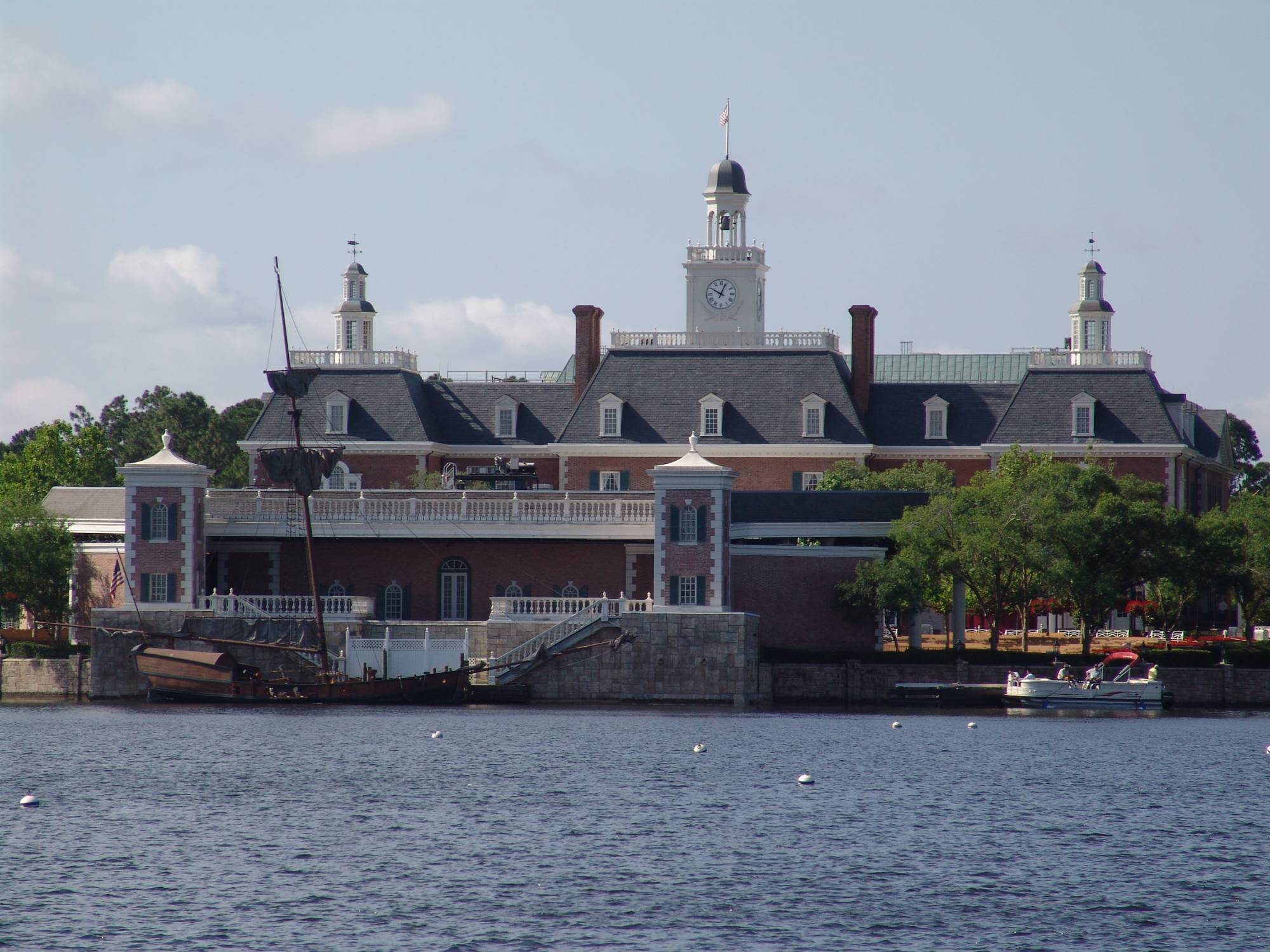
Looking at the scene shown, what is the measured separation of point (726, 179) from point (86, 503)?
3507 cm

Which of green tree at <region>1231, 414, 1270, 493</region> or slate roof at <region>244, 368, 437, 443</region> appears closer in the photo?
slate roof at <region>244, 368, 437, 443</region>

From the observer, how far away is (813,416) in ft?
300

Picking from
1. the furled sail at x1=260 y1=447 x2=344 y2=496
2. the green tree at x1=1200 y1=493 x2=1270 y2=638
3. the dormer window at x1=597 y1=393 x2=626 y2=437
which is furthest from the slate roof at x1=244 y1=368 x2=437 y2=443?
the green tree at x1=1200 y1=493 x2=1270 y2=638

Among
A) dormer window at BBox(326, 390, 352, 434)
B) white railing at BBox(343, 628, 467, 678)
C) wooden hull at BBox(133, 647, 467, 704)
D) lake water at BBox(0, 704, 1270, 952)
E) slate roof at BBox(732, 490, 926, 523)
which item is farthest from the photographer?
dormer window at BBox(326, 390, 352, 434)

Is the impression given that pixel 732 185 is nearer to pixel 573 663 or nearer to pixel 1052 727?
pixel 573 663

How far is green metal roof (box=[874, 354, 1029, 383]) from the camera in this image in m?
126

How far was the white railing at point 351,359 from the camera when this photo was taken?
97062 mm

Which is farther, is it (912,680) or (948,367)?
(948,367)

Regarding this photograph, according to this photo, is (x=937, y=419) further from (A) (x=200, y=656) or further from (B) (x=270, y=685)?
(A) (x=200, y=656)

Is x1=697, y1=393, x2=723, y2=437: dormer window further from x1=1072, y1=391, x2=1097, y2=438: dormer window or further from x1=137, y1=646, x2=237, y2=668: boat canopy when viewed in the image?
x1=137, y1=646, x2=237, y2=668: boat canopy

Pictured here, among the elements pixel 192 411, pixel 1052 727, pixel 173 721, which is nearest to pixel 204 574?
pixel 173 721

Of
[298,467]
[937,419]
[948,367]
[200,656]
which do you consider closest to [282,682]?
[200,656]

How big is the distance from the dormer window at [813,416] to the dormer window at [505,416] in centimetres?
1421

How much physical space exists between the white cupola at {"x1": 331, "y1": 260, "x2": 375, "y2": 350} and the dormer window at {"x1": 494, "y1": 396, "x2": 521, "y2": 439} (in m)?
9.90
